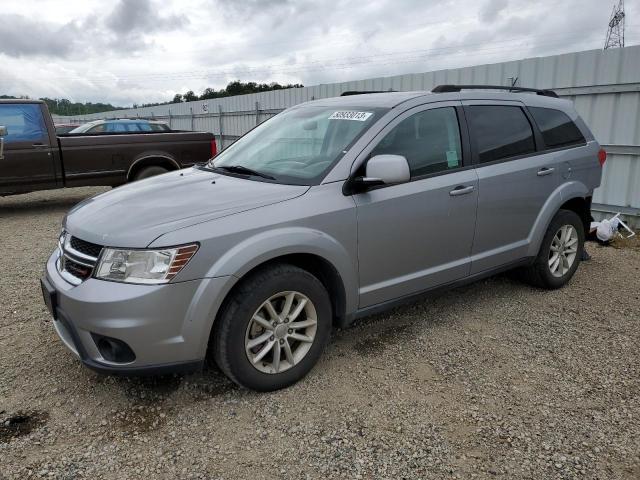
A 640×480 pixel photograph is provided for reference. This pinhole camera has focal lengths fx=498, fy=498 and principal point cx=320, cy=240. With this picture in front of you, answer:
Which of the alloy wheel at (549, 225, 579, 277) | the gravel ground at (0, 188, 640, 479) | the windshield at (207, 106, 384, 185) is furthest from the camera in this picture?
the alloy wheel at (549, 225, 579, 277)

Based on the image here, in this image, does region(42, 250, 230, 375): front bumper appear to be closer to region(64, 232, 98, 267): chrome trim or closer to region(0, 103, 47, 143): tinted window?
region(64, 232, 98, 267): chrome trim

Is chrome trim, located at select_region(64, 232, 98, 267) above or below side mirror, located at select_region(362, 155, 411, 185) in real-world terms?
below

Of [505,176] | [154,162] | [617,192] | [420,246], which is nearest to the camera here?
[420,246]

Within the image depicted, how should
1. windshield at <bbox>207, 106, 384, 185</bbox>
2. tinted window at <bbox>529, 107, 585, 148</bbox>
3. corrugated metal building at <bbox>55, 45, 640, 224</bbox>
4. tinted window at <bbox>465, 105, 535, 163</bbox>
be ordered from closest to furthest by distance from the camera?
1. windshield at <bbox>207, 106, 384, 185</bbox>
2. tinted window at <bbox>465, 105, 535, 163</bbox>
3. tinted window at <bbox>529, 107, 585, 148</bbox>
4. corrugated metal building at <bbox>55, 45, 640, 224</bbox>

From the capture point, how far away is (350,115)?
3492 millimetres

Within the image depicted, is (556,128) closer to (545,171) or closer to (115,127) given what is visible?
(545,171)

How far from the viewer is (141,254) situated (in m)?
2.52

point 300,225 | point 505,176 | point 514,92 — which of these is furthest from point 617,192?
point 300,225

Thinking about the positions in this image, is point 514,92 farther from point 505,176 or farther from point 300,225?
point 300,225

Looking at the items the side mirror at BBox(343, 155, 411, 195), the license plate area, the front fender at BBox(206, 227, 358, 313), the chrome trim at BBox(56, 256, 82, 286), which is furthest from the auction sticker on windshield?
the license plate area

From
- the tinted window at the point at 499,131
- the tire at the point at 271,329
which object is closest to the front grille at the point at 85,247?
the tire at the point at 271,329

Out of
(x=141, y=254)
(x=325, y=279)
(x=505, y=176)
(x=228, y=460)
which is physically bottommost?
(x=228, y=460)

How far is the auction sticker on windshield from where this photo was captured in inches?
133

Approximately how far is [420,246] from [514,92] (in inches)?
81.4
